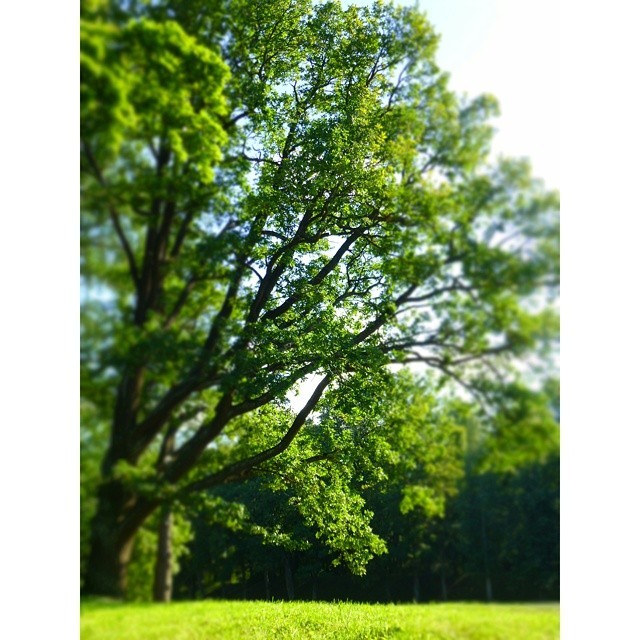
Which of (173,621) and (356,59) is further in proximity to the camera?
(356,59)

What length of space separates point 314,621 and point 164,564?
146 centimetres

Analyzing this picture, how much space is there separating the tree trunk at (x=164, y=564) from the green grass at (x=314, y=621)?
4.1 inches

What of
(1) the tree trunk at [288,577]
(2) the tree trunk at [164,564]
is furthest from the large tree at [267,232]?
(1) the tree trunk at [288,577]

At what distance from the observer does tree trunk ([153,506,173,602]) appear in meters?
6.26

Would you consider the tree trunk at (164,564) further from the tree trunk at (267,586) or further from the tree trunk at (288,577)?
the tree trunk at (288,577)

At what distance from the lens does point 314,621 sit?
269 inches

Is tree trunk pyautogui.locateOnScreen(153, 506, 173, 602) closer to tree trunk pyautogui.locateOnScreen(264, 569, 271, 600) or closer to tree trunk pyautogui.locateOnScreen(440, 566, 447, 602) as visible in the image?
tree trunk pyautogui.locateOnScreen(264, 569, 271, 600)

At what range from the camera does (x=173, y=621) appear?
6.28m

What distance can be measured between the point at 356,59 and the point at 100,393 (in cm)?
359

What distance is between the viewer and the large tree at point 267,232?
20.9 ft
